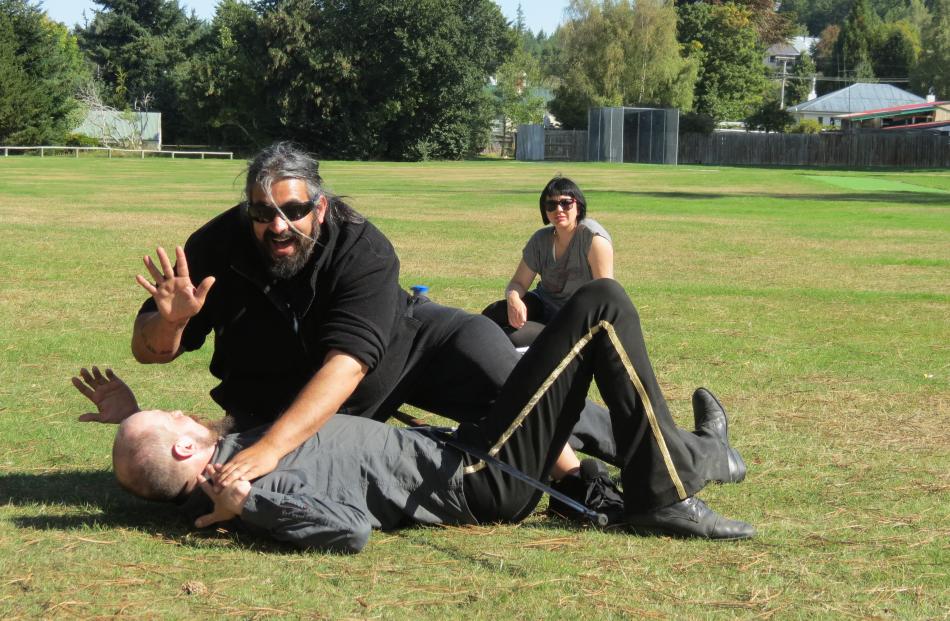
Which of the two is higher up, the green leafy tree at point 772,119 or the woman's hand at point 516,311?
the green leafy tree at point 772,119

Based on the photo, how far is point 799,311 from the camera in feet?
33.8

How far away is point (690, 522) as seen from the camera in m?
4.14

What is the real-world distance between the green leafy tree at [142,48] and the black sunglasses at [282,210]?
8300 centimetres

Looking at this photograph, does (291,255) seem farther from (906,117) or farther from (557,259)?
(906,117)

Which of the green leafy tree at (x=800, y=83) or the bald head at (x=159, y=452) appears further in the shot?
the green leafy tree at (x=800, y=83)

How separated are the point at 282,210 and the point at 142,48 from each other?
91708mm

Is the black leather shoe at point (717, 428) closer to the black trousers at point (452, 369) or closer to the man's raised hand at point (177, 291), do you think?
the black trousers at point (452, 369)

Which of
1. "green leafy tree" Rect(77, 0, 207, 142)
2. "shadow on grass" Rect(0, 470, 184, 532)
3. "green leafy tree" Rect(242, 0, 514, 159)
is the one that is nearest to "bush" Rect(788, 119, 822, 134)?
"green leafy tree" Rect(242, 0, 514, 159)

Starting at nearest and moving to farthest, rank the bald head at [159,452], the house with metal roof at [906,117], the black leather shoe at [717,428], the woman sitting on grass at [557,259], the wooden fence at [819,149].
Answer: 1. the bald head at [159,452]
2. the black leather shoe at [717,428]
3. the woman sitting on grass at [557,259]
4. the wooden fence at [819,149]
5. the house with metal roof at [906,117]

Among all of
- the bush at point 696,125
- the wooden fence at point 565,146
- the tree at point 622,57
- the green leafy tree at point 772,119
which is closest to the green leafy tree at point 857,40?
the green leafy tree at point 772,119

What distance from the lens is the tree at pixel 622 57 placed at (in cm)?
7725

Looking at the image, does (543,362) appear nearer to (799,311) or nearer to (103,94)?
(799,311)

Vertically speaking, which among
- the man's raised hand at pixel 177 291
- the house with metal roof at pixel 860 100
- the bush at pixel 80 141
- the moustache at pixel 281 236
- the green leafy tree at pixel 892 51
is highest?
the green leafy tree at pixel 892 51

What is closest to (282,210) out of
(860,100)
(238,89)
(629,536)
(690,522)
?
(629,536)
